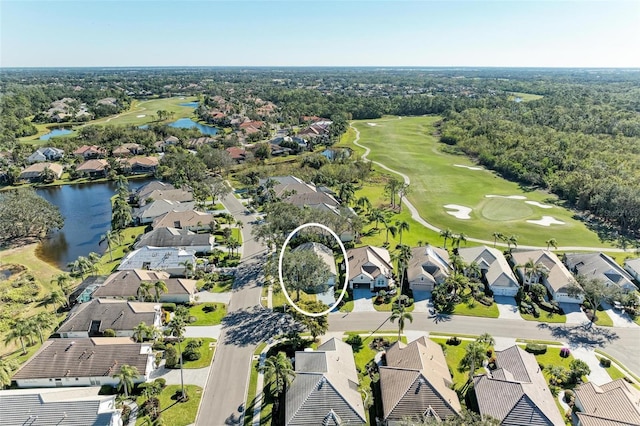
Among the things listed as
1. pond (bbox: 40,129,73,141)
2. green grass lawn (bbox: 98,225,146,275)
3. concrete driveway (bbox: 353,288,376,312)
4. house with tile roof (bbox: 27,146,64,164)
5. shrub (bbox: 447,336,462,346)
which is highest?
pond (bbox: 40,129,73,141)

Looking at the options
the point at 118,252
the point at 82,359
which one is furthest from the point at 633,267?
the point at 118,252

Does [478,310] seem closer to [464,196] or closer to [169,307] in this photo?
[169,307]

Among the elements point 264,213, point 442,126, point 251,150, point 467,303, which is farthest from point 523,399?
point 442,126

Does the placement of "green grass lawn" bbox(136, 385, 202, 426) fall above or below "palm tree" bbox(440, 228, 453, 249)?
below

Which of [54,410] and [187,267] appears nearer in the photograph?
[54,410]

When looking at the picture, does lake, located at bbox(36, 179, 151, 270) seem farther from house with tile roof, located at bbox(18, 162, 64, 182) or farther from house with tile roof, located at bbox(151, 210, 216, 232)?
house with tile roof, located at bbox(151, 210, 216, 232)

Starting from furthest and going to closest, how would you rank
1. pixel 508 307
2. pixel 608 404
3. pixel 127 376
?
1. pixel 508 307
2. pixel 127 376
3. pixel 608 404

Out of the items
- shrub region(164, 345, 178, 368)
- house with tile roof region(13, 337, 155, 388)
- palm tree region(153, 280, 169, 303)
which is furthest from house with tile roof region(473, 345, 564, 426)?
palm tree region(153, 280, 169, 303)
